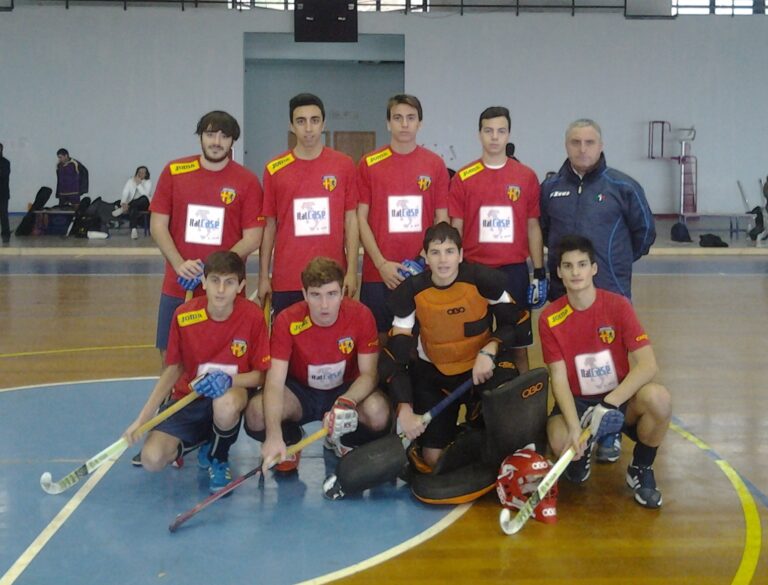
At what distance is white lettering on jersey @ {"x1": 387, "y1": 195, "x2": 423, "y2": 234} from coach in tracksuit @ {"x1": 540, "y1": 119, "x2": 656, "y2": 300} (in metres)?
0.70

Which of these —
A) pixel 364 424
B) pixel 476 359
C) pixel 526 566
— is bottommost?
pixel 526 566

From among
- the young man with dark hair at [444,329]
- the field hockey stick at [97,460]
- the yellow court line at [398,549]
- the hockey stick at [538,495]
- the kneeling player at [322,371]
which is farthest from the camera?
the young man with dark hair at [444,329]

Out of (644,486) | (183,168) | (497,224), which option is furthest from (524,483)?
(183,168)

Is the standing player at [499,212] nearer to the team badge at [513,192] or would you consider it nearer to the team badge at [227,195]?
the team badge at [513,192]

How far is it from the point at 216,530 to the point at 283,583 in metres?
0.59

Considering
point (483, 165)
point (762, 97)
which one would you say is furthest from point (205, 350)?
point (762, 97)

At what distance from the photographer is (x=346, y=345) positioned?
4.54m

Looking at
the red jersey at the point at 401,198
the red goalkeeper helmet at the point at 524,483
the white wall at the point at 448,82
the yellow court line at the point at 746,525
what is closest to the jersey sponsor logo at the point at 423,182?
the red jersey at the point at 401,198

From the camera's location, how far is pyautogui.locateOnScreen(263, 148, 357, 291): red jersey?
495 centimetres

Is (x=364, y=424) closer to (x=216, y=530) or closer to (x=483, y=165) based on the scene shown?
(x=216, y=530)

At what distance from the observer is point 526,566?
3561 millimetres

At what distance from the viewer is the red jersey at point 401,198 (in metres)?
5.07

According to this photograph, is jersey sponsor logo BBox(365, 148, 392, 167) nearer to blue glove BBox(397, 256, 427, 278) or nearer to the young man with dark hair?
blue glove BBox(397, 256, 427, 278)

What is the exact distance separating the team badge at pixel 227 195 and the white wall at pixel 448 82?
1640 centimetres
